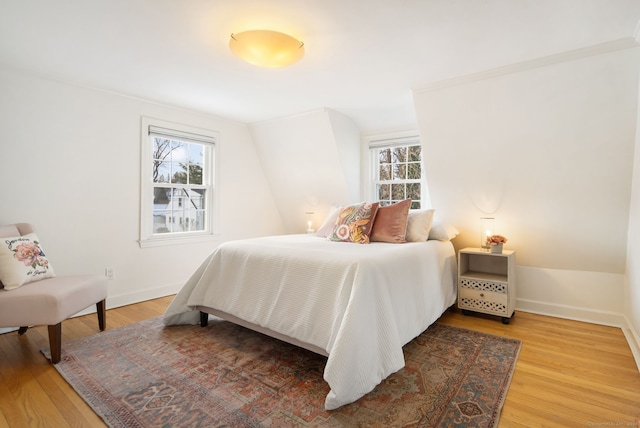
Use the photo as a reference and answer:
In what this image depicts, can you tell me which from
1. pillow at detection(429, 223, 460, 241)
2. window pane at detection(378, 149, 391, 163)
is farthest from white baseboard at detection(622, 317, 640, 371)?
window pane at detection(378, 149, 391, 163)

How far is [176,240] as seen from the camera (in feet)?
12.3

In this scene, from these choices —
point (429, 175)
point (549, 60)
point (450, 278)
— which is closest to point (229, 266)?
point (450, 278)

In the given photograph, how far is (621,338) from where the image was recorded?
2.50m

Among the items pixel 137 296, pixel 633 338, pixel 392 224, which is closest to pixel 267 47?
pixel 392 224

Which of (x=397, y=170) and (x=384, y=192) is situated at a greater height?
(x=397, y=170)

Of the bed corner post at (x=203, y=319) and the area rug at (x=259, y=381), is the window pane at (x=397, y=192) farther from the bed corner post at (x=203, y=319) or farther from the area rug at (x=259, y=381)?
the bed corner post at (x=203, y=319)

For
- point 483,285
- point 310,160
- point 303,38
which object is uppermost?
point 303,38

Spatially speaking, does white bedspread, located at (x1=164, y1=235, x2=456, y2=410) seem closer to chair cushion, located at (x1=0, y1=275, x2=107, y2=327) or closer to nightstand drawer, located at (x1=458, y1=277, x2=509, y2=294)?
nightstand drawer, located at (x1=458, y1=277, x2=509, y2=294)

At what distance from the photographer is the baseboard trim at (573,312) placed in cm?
278

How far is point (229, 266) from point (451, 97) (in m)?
2.37

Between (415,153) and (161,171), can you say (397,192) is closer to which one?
(415,153)

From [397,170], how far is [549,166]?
1717 mm

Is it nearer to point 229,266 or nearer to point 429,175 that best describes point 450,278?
point 429,175

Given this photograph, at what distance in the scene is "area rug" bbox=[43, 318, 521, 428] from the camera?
156 cm
